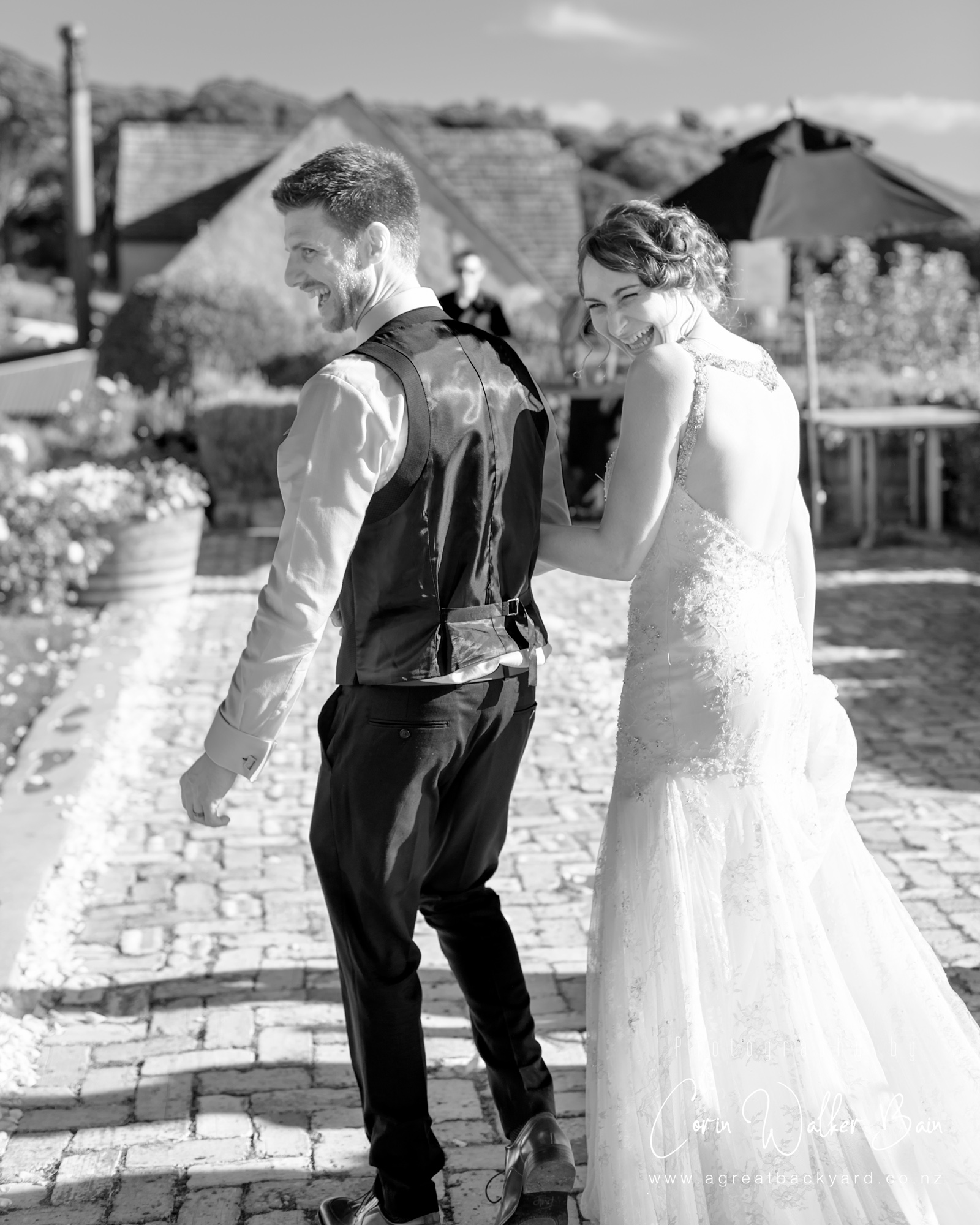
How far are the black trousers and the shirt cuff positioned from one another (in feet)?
0.51

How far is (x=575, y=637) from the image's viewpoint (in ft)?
24.7

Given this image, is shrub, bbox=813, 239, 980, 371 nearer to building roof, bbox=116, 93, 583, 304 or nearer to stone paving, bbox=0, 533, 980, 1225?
building roof, bbox=116, 93, 583, 304

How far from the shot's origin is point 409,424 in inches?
85.3

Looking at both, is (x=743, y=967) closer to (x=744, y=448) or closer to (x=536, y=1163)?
(x=536, y=1163)

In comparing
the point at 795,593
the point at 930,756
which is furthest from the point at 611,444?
the point at 795,593

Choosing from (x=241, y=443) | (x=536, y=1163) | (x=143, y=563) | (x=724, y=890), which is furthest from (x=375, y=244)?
(x=241, y=443)

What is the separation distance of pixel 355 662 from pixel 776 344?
23622 millimetres

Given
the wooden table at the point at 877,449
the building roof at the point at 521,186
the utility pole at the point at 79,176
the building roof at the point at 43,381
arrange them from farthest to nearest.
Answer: the building roof at the point at 521,186 < the utility pole at the point at 79,176 < the building roof at the point at 43,381 < the wooden table at the point at 877,449

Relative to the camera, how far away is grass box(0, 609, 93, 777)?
230 inches

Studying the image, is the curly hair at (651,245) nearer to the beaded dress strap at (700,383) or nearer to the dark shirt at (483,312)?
the beaded dress strap at (700,383)

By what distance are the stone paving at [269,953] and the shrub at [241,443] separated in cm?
541

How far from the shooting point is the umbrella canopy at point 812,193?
9.35m

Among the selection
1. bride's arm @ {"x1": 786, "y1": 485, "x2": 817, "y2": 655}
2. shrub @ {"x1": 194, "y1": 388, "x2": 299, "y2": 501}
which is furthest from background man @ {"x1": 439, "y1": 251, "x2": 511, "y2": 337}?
bride's arm @ {"x1": 786, "y1": 485, "x2": 817, "y2": 655}

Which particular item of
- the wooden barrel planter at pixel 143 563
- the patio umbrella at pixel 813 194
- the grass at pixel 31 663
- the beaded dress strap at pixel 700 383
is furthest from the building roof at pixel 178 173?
the beaded dress strap at pixel 700 383
